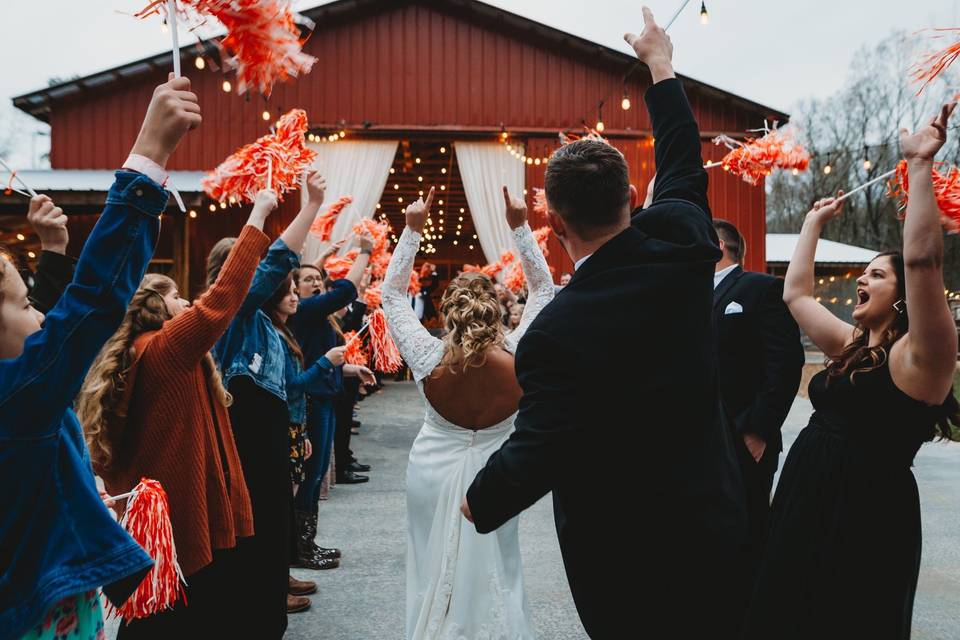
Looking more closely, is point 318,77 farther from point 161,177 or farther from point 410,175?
point 161,177

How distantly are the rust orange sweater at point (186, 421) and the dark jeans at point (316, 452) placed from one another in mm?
2314

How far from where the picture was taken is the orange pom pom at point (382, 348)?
574cm

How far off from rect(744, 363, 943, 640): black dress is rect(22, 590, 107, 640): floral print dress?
2183 mm

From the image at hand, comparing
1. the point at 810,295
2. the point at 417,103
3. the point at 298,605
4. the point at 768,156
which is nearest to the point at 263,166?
the point at 298,605

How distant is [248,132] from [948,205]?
1427 centimetres

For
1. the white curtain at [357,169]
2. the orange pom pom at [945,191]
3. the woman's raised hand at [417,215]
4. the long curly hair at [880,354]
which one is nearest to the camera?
the long curly hair at [880,354]

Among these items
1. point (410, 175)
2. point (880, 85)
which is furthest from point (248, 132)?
point (880, 85)

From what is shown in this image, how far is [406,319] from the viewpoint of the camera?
3523mm

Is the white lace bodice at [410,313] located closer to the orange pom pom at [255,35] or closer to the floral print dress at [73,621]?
the orange pom pom at [255,35]

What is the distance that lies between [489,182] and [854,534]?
13083 millimetres

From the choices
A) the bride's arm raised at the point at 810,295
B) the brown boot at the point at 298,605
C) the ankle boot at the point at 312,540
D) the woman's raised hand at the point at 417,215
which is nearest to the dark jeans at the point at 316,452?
the ankle boot at the point at 312,540

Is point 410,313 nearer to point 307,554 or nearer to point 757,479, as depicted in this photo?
point 757,479

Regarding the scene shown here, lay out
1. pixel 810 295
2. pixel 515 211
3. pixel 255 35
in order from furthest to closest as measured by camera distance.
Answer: pixel 515 211 < pixel 810 295 < pixel 255 35

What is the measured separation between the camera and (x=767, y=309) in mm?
3893
